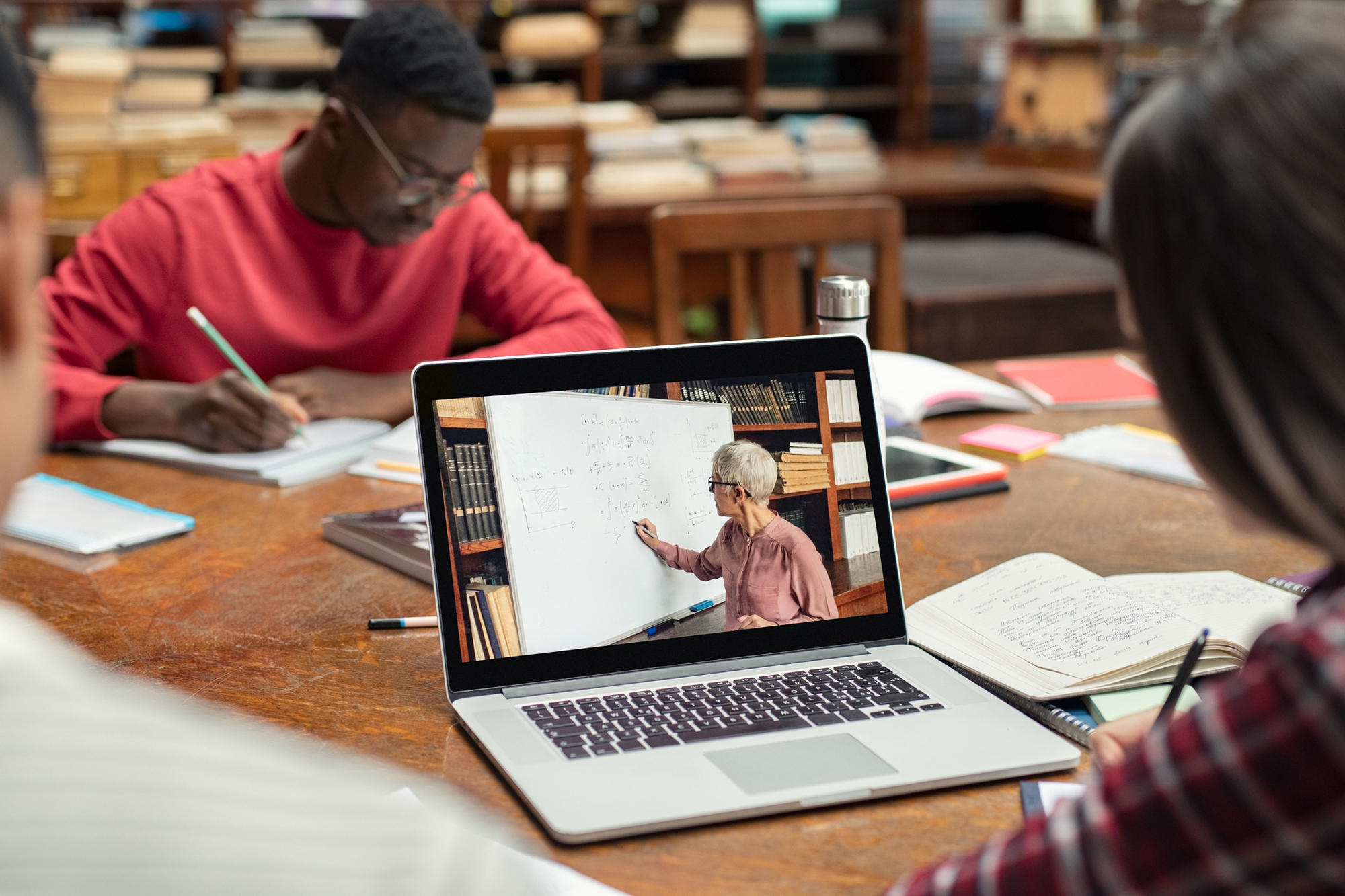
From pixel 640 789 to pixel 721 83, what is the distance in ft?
15.6

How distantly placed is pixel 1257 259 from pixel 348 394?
1.35 metres

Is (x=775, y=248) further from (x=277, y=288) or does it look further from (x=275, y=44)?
(x=275, y=44)

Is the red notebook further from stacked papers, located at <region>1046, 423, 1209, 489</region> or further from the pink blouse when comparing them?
the pink blouse

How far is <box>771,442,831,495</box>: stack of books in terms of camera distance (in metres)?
0.92

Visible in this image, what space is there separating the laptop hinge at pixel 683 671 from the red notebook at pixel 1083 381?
0.89 metres

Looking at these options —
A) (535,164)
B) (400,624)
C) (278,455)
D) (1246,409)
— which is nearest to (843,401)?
(400,624)

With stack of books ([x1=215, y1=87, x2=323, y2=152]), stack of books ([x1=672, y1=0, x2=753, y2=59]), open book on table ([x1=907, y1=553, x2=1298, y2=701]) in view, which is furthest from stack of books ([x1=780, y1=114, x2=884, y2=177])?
open book on table ([x1=907, y1=553, x2=1298, y2=701])

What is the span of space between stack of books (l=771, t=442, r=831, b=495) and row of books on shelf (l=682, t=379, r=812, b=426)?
26mm

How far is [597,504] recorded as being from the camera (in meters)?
0.91

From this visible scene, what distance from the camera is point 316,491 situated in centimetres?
138

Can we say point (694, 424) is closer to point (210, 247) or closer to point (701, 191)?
point (210, 247)

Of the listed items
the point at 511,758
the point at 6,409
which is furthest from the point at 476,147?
the point at 6,409

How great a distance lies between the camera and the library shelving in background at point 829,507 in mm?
921

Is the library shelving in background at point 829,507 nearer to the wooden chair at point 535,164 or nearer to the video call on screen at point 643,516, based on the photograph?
the video call on screen at point 643,516
